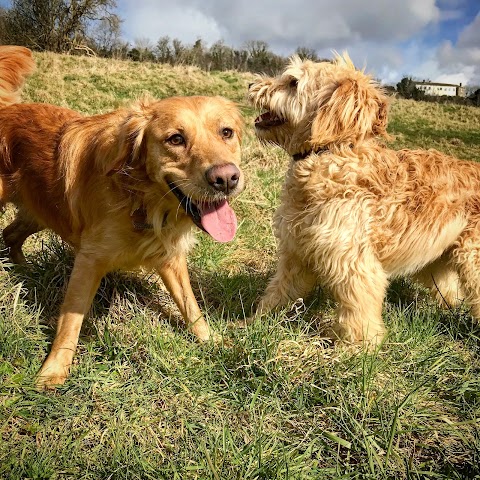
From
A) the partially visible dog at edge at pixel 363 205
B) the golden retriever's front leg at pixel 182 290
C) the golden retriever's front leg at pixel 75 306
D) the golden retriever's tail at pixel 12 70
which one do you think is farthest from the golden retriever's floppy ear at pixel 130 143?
the golden retriever's tail at pixel 12 70

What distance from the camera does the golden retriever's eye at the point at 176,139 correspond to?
98.7 inches

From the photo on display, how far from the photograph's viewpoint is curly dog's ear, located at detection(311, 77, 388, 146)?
302 cm

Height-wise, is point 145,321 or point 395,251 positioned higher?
point 395,251

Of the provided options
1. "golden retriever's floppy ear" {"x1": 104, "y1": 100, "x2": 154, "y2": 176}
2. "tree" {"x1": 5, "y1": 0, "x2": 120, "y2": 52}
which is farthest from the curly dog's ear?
"tree" {"x1": 5, "y1": 0, "x2": 120, "y2": 52}

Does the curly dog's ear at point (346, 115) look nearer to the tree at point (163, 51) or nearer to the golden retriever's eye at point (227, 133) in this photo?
the golden retriever's eye at point (227, 133)

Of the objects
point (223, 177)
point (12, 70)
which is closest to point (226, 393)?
point (223, 177)

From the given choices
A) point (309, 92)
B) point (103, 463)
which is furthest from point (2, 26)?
point (103, 463)

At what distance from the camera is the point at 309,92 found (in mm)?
3307

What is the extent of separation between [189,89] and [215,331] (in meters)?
12.0

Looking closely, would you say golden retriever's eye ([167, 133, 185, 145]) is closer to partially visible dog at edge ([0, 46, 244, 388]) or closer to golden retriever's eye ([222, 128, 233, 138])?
partially visible dog at edge ([0, 46, 244, 388])

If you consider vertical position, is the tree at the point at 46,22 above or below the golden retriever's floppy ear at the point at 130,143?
above

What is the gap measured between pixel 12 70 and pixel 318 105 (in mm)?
2329

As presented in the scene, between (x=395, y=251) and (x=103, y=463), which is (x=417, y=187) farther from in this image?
(x=103, y=463)

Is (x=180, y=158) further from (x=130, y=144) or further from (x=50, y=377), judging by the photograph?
(x=50, y=377)
